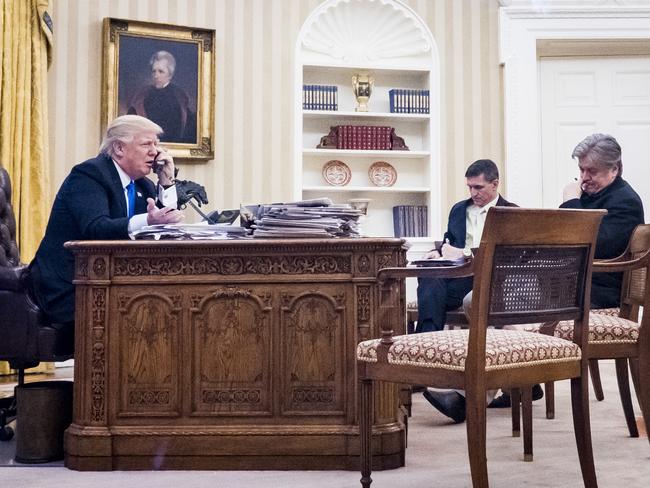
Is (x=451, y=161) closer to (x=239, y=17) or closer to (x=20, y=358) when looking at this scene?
(x=239, y=17)

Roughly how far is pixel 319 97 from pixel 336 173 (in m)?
0.59

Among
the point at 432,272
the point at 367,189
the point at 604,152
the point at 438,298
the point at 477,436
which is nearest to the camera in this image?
the point at 477,436

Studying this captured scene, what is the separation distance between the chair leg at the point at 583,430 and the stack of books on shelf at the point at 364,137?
12.2ft

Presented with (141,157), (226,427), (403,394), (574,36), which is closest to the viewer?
(226,427)

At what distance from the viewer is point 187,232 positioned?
2596 millimetres

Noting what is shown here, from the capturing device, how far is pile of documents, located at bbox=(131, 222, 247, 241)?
102 inches

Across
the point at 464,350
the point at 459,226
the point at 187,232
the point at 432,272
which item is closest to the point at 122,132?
the point at 187,232

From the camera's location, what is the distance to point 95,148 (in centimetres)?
524

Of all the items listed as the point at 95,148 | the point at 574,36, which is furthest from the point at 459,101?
the point at 95,148

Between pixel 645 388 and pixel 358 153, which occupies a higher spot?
pixel 358 153

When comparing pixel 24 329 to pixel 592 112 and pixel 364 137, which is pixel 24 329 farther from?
pixel 592 112

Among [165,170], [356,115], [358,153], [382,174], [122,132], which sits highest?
[356,115]

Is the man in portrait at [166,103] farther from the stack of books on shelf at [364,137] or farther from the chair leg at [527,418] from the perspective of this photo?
the chair leg at [527,418]

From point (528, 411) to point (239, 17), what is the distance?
3.95m
